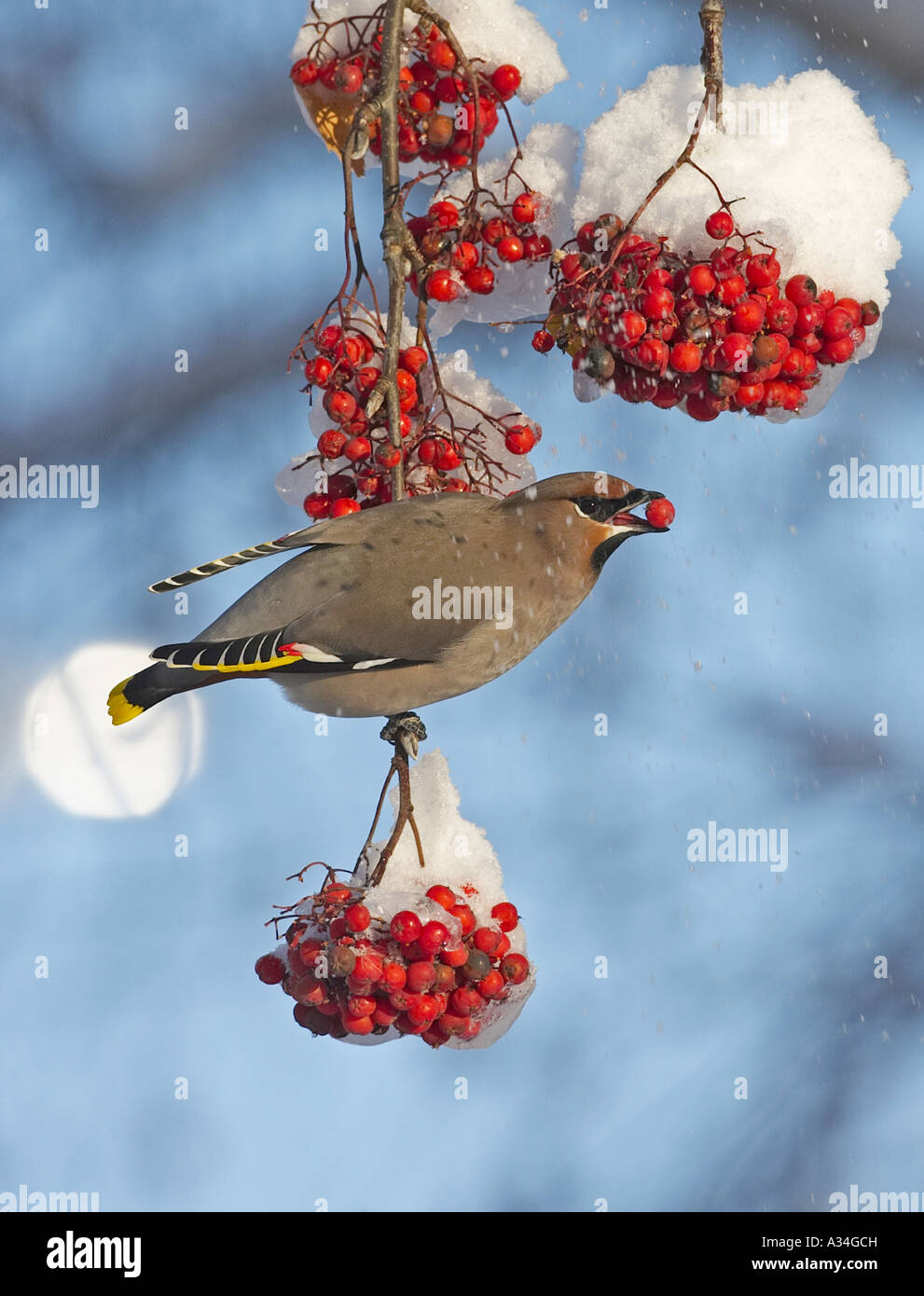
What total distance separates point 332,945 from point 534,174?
40.3 inches

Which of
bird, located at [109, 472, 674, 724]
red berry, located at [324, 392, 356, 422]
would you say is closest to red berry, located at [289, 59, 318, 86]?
red berry, located at [324, 392, 356, 422]

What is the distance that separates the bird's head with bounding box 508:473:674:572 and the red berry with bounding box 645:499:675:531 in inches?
0.6

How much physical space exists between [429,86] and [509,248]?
257 millimetres

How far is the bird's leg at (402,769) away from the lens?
1.73 metres

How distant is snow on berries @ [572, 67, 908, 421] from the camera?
1726 mm

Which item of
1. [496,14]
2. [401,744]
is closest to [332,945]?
[401,744]

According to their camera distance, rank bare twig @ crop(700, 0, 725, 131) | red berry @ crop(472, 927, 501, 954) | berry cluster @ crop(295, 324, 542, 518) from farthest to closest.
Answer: berry cluster @ crop(295, 324, 542, 518)
red berry @ crop(472, 927, 501, 954)
bare twig @ crop(700, 0, 725, 131)

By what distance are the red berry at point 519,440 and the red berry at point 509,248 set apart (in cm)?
22

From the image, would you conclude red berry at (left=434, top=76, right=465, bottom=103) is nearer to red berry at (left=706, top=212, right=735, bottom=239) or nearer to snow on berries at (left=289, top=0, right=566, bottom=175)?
snow on berries at (left=289, top=0, right=566, bottom=175)

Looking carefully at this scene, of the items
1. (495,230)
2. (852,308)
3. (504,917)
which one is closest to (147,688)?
(504,917)

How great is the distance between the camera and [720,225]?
1.73m

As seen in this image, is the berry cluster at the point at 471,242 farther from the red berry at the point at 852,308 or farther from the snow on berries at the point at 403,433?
the red berry at the point at 852,308

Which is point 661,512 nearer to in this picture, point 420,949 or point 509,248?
point 509,248

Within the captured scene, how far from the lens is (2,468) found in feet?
10.8
